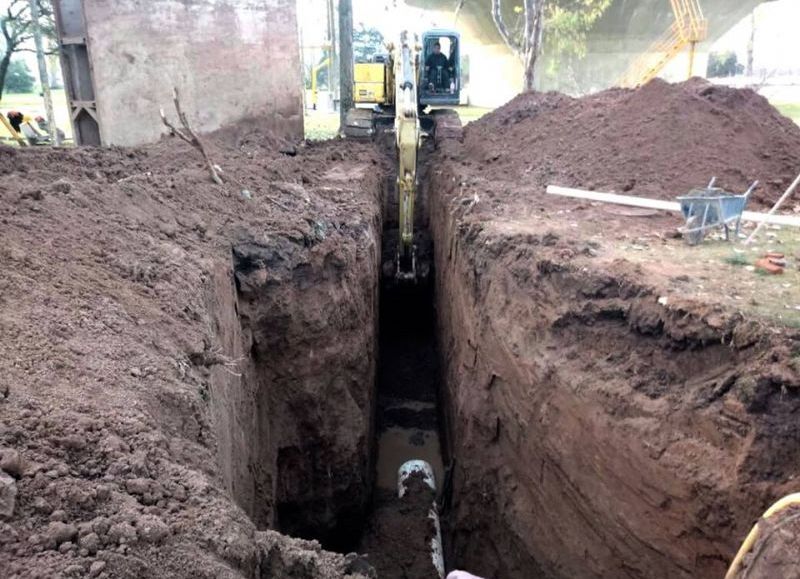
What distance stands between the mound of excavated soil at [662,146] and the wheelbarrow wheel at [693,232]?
1.76m

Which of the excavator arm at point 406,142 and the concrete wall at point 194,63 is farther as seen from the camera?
the concrete wall at point 194,63

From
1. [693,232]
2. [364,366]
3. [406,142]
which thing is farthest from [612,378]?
[406,142]

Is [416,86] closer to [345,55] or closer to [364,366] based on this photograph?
[364,366]

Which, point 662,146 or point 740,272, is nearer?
point 740,272

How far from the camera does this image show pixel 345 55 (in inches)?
683

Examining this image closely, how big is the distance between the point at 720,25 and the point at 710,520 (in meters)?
31.8

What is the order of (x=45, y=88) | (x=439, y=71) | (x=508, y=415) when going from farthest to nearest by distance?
(x=45, y=88)
(x=439, y=71)
(x=508, y=415)

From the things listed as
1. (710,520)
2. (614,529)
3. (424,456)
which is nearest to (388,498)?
(424,456)

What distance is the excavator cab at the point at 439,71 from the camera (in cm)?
1310

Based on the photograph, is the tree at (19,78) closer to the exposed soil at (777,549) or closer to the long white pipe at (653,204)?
the long white pipe at (653,204)

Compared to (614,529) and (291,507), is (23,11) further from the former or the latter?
(614,529)

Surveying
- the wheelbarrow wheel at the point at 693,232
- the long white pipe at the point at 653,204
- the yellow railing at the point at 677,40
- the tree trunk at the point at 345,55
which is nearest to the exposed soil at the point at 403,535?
the long white pipe at the point at 653,204

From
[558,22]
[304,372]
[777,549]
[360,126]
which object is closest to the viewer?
[777,549]

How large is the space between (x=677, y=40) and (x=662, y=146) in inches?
583
